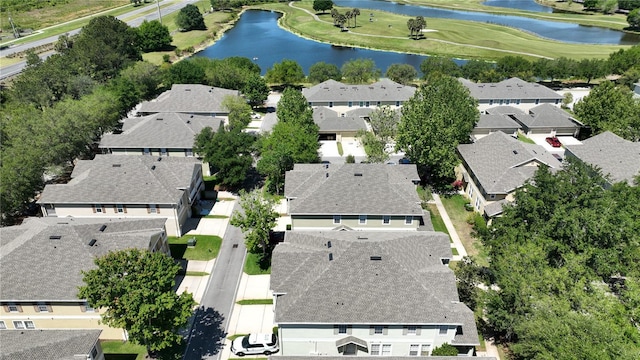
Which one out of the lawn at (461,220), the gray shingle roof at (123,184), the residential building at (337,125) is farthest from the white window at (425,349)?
the residential building at (337,125)

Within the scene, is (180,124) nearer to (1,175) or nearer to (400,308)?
(1,175)

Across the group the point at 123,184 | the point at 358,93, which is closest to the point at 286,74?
the point at 358,93

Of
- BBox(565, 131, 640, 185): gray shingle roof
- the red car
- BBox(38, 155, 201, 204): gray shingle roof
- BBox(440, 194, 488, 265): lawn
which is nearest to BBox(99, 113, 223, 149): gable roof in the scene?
BBox(38, 155, 201, 204): gray shingle roof

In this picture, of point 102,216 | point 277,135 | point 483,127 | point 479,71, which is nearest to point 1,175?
point 102,216

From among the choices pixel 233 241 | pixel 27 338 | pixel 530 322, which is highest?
pixel 530 322

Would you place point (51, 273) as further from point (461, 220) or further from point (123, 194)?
point (461, 220)

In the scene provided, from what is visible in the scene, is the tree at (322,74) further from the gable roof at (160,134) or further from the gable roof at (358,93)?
the gable roof at (160,134)
